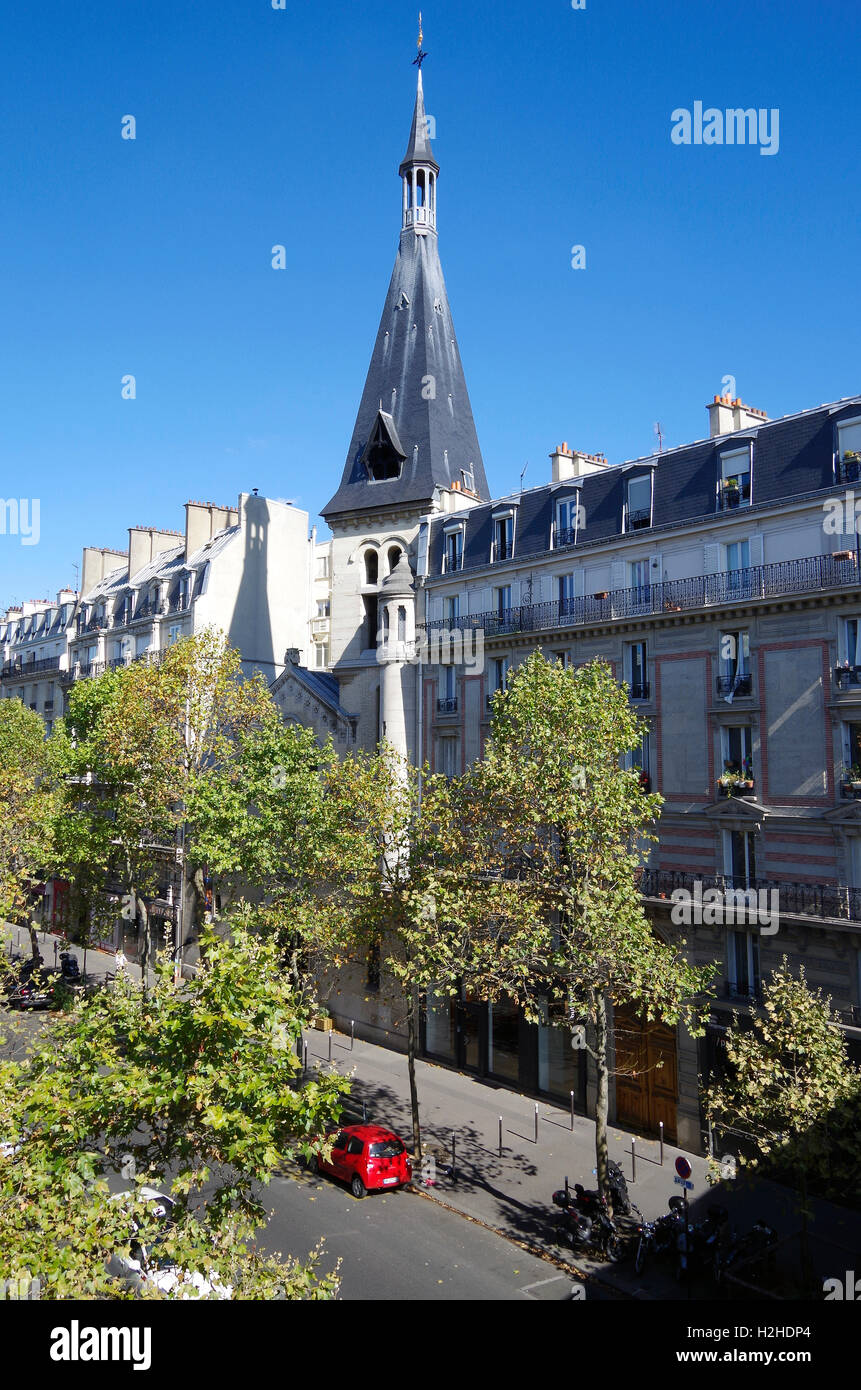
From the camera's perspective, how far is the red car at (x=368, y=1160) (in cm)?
2386

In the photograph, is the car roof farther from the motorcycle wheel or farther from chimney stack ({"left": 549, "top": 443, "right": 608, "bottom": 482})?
chimney stack ({"left": 549, "top": 443, "right": 608, "bottom": 482})

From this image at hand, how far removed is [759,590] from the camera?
89.6ft

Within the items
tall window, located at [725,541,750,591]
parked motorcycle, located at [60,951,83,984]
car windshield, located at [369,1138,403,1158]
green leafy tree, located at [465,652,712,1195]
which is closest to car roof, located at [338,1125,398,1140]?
car windshield, located at [369,1138,403,1158]

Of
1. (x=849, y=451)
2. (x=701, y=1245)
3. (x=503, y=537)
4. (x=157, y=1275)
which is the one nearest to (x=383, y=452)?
(x=503, y=537)

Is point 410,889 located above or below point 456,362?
below

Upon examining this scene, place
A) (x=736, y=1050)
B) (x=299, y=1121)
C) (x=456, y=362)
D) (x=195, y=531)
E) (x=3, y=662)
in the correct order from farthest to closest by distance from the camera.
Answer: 1. (x=3, y=662)
2. (x=195, y=531)
3. (x=456, y=362)
4. (x=736, y=1050)
5. (x=299, y=1121)

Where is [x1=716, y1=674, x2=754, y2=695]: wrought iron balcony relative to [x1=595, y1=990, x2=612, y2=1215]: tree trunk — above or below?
above

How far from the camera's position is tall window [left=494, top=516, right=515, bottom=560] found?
36188 mm

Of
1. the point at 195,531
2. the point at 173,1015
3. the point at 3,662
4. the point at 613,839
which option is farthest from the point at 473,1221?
the point at 3,662

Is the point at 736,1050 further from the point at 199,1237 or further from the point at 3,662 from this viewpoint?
the point at 3,662

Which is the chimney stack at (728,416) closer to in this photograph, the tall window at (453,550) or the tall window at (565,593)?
the tall window at (565,593)

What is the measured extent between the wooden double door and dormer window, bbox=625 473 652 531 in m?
15.4

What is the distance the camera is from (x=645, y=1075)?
1125 inches

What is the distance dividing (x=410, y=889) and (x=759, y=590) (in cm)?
1296
